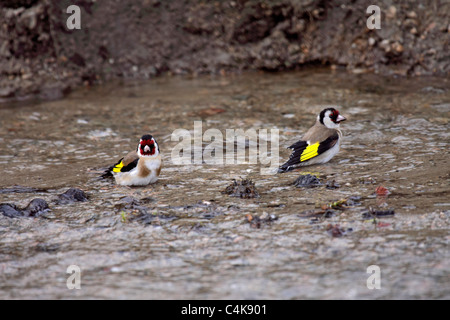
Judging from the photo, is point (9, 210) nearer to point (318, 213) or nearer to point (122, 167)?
point (122, 167)

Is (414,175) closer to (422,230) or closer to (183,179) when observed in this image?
(422,230)

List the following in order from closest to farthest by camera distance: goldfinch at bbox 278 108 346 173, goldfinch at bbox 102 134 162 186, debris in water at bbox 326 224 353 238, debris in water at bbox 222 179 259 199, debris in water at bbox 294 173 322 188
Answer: debris in water at bbox 326 224 353 238, debris in water at bbox 222 179 259 199, debris in water at bbox 294 173 322 188, goldfinch at bbox 102 134 162 186, goldfinch at bbox 278 108 346 173

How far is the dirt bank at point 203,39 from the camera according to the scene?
8.61m

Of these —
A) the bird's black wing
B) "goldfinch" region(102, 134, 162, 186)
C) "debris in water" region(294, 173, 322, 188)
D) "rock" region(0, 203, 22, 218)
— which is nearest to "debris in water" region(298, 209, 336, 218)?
"debris in water" region(294, 173, 322, 188)

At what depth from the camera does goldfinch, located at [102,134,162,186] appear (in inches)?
217

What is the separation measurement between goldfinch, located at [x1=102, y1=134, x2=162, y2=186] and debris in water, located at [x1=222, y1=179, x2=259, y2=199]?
Result: 2.91 feet

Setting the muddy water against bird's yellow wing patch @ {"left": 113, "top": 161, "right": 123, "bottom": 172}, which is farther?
bird's yellow wing patch @ {"left": 113, "top": 161, "right": 123, "bottom": 172}

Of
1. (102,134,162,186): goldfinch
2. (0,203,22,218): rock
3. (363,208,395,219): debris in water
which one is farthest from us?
(102,134,162,186): goldfinch

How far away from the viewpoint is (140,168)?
5.45 m

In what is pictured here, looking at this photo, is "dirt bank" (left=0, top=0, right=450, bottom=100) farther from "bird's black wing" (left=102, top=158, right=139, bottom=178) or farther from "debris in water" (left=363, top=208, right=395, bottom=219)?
"debris in water" (left=363, top=208, right=395, bottom=219)

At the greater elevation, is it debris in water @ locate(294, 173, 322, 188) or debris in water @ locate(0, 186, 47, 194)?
debris in water @ locate(294, 173, 322, 188)

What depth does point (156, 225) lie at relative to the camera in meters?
4.42
